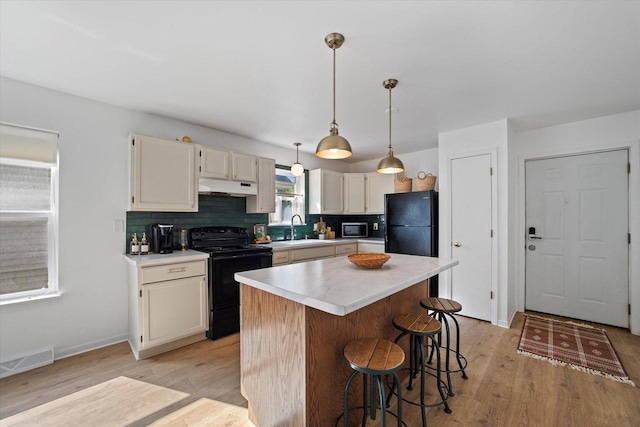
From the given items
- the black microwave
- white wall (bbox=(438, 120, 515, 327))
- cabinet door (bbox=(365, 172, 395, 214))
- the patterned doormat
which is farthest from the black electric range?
the patterned doormat

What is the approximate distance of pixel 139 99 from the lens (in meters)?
2.74

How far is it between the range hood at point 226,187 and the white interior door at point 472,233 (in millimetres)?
2606

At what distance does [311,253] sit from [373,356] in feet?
8.72

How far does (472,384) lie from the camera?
2162 mm

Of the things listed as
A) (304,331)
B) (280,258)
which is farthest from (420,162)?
(304,331)

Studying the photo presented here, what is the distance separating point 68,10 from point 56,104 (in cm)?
138

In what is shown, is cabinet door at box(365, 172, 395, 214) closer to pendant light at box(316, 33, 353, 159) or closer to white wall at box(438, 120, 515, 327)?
white wall at box(438, 120, 515, 327)

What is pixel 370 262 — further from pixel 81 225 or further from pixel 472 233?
pixel 81 225

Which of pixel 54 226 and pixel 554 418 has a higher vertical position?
pixel 54 226

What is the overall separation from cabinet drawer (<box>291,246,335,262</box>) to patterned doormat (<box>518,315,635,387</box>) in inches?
97.6

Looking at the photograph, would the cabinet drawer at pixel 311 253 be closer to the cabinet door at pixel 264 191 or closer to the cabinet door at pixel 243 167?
the cabinet door at pixel 264 191

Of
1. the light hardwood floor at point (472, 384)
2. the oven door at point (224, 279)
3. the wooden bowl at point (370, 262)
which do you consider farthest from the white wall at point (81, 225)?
the wooden bowl at point (370, 262)

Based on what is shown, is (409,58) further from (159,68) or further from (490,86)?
(159,68)

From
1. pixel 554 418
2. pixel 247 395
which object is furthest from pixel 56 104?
pixel 554 418
